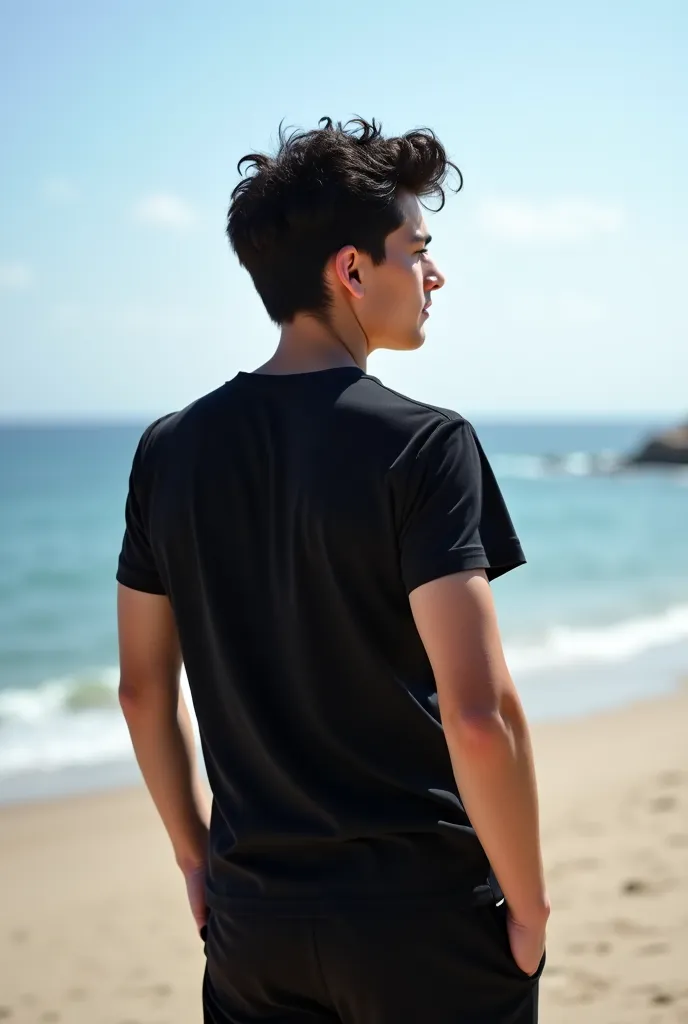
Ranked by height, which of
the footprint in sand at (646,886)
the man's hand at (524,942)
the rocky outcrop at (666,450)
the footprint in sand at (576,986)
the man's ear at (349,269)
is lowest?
the footprint in sand at (576,986)

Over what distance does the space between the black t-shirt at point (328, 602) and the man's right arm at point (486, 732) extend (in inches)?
1.6

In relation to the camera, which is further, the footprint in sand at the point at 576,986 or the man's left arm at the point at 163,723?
the footprint in sand at the point at 576,986

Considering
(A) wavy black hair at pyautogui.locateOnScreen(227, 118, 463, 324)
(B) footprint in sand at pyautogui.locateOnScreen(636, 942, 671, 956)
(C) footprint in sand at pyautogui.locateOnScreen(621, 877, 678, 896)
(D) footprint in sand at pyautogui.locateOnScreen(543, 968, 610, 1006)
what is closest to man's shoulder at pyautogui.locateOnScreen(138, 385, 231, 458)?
(A) wavy black hair at pyautogui.locateOnScreen(227, 118, 463, 324)

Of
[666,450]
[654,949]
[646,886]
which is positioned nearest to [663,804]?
[646,886]

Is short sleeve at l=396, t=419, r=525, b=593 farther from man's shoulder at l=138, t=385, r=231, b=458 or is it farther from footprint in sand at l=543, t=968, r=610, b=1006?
footprint in sand at l=543, t=968, r=610, b=1006

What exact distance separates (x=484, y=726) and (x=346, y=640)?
22cm

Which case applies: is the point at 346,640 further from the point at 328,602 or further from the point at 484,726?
the point at 484,726

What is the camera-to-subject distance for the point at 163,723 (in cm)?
191

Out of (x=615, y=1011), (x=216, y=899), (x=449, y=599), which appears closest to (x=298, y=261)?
(x=449, y=599)

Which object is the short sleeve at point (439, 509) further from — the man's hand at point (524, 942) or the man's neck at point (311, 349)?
the man's hand at point (524, 942)

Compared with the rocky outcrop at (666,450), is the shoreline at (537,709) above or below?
below

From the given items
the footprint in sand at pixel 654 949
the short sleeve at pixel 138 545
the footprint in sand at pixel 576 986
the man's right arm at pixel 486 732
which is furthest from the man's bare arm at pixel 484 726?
the footprint in sand at pixel 654 949

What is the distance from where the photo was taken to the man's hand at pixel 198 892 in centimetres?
190

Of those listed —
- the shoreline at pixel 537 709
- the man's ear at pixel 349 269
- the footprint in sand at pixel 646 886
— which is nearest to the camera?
the man's ear at pixel 349 269
